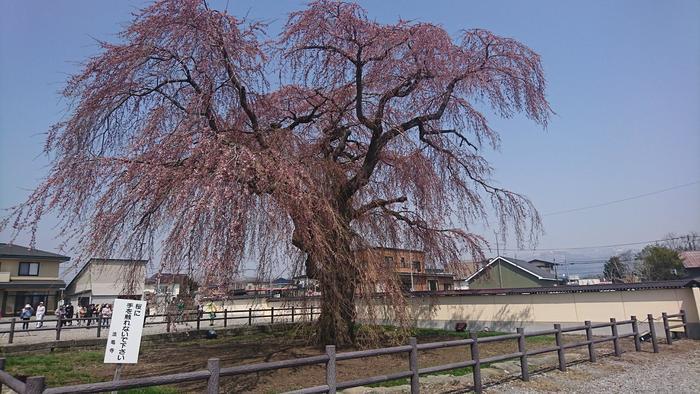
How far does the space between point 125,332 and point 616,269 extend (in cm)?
5743

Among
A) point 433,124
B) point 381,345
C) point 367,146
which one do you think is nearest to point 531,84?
point 433,124

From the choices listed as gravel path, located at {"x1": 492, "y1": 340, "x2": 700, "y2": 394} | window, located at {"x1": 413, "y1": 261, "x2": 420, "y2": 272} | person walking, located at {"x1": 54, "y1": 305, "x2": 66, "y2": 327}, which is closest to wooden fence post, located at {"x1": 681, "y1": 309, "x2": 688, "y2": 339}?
gravel path, located at {"x1": 492, "y1": 340, "x2": 700, "y2": 394}

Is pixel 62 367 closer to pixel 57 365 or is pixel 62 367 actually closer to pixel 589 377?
pixel 57 365

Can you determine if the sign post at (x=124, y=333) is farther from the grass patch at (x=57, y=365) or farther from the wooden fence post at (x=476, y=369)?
the wooden fence post at (x=476, y=369)

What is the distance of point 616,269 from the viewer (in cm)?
5091

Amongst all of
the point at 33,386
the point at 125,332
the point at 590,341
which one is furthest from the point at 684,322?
the point at 33,386

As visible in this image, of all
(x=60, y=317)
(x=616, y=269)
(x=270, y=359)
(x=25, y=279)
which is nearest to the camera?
(x=270, y=359)

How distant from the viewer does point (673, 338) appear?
38.8 ft

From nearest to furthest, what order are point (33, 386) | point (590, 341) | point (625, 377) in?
1. point (33, 386)
2. point (625, 377)
3. point (590, 341)

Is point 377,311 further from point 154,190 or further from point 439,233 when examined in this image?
point 154,190

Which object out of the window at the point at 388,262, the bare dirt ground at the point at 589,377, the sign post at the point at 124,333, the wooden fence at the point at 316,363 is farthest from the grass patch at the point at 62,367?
the window at the point at 388,262

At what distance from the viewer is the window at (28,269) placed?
30547 millimetres

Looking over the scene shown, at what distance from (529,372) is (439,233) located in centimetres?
445

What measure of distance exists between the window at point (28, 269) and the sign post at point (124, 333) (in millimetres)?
32960
